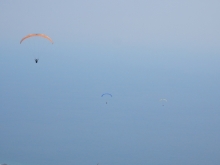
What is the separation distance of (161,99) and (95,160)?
4.82 metres

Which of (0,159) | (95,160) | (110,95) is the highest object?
(110,95)

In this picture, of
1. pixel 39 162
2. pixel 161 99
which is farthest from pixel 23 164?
pixel 161 99

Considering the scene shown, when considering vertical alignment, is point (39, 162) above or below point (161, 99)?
below

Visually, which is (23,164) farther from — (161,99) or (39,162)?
(161,99)

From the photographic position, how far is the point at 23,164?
59.9 ft

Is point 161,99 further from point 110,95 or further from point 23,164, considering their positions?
point 23,164

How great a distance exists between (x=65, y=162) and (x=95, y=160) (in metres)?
1.60

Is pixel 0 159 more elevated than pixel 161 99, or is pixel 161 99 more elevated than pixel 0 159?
pixel 161 99

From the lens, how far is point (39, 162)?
18266mm

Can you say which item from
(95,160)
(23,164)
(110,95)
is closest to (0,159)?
(23,164)

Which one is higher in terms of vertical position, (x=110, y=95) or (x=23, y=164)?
(x=110, y=95)

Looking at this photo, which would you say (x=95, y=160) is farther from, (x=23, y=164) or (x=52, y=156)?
(x=23, y=164)

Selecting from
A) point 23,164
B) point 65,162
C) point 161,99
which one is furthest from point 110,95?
point 23,164

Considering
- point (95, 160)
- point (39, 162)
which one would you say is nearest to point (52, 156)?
point (39, 162)
